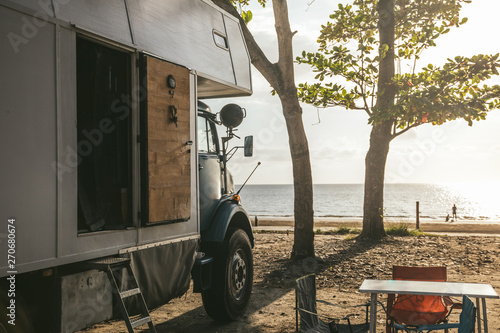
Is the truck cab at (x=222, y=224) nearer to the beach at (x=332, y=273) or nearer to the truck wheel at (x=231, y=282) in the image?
the truck wheel at (x=231, y=282)

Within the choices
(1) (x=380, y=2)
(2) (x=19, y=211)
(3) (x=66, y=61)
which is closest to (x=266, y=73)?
(1) (x=380, y=2)

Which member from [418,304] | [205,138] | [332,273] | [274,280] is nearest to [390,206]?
[332,273]

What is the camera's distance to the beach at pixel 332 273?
7121mm

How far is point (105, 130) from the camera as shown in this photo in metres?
5.18

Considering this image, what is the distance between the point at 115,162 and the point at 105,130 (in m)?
0.34

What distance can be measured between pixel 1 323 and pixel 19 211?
2.63 ft

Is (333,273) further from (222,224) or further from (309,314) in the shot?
(309,314)

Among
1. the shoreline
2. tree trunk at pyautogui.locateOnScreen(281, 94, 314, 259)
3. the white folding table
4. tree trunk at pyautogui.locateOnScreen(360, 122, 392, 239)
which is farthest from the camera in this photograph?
the shoreline

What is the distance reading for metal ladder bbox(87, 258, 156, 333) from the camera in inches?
174

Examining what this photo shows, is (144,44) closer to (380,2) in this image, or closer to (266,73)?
(266,73)

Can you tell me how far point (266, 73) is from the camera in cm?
1198

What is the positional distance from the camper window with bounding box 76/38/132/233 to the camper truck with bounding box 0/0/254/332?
0.01 metres

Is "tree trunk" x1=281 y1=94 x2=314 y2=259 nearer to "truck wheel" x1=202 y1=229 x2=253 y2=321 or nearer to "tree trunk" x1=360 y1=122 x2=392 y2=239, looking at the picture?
"truck wheel" x1=202 y1=229 x2=253 y2=321

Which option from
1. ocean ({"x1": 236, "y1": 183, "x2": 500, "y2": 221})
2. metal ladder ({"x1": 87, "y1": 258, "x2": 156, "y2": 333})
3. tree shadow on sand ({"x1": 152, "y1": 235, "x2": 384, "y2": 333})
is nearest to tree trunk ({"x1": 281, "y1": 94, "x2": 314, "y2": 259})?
tree shadow on sand ({"x1": 152, "y1": 235, "x2": 384, "y2": 333})
